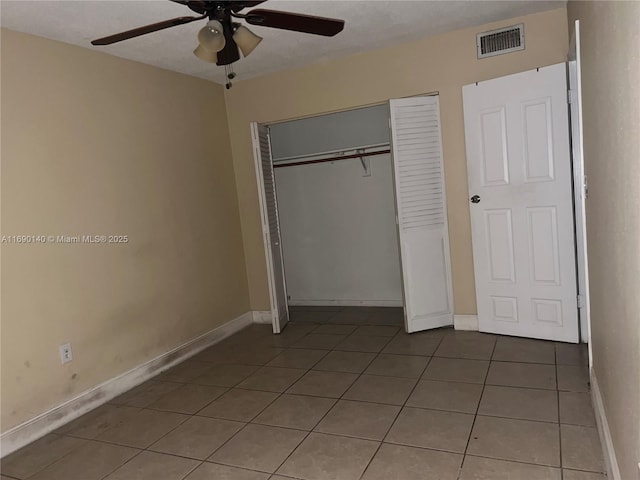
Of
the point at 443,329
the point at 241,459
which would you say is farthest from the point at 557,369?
the point at 241,459

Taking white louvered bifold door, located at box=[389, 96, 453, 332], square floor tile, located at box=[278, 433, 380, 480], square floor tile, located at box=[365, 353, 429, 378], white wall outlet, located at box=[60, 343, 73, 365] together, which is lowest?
square floor tile, located at box=[278, 433, 380, 480]

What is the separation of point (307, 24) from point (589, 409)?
2362 mm

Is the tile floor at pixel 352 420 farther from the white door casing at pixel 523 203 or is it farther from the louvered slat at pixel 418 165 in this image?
the louvered slat at pixel 418 165

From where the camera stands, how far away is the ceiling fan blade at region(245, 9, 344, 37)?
1.99 m

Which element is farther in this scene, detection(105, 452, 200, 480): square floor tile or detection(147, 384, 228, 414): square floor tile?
detection(147, 384, 228, 414): square floor tile

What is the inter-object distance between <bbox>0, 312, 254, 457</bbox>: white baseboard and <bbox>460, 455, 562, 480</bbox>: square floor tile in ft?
7.70

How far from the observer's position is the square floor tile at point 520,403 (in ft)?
8.02

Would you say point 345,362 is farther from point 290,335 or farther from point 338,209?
point 338,209

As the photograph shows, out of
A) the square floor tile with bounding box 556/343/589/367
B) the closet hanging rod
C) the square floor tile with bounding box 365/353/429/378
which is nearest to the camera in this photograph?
the square floor tile with bounding box 556/343/589/367

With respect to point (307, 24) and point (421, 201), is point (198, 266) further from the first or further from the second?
point (307, 24)

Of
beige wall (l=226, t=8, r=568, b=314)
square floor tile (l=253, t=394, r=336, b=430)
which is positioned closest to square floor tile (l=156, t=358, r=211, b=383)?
square floor tile (l=253, t=394, r=336, b=430)

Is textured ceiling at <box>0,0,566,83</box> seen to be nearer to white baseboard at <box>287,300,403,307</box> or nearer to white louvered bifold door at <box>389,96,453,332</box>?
white louvered bifold door at <box>389,96,453,332</box>

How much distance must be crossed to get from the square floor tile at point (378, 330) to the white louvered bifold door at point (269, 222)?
75 cm

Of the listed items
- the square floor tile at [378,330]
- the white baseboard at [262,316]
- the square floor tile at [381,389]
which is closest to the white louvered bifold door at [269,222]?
the white baseboard at [262,316]
